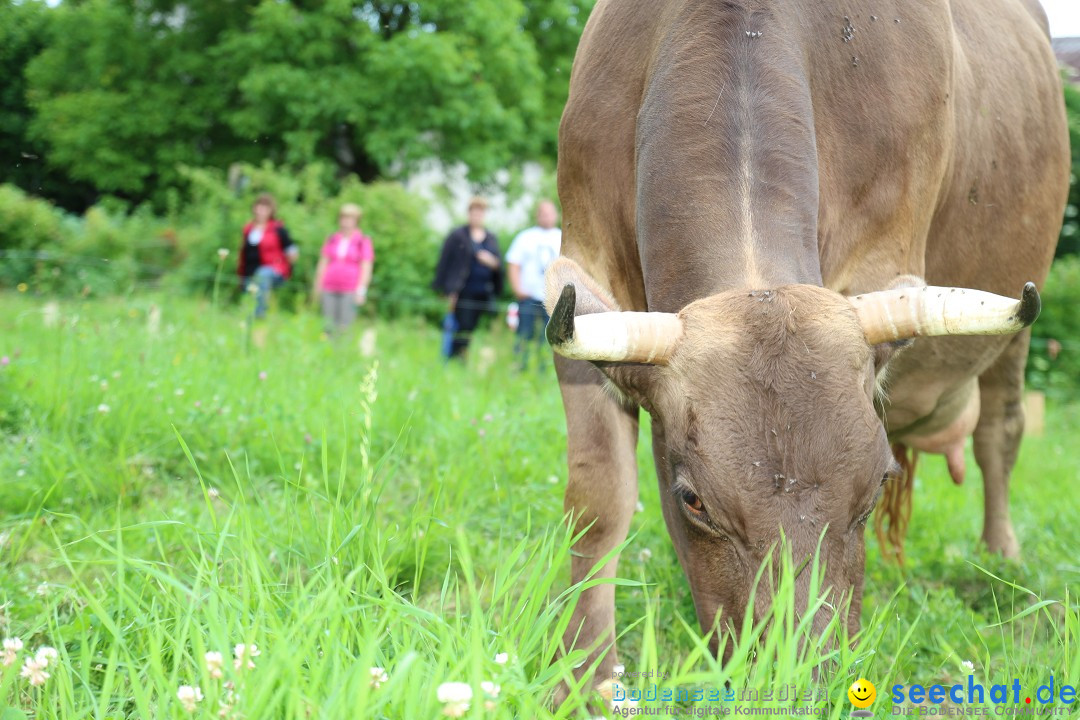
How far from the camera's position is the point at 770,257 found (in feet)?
8.96

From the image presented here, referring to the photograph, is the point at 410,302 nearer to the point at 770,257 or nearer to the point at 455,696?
the point at 770,257

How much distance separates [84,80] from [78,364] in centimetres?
2462

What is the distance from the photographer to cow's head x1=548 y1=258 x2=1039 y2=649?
7.36 ft

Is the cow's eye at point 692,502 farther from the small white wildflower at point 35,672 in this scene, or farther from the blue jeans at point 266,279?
the blue jeans at point 266,279

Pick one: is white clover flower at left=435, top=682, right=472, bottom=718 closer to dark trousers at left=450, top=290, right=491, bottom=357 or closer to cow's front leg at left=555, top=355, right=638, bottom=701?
cow's front leg at left=555, top=355, right=638, bottom=701

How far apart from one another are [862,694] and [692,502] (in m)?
0.57

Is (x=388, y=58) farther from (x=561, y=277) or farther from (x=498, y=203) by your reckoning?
(x=561, y=277)

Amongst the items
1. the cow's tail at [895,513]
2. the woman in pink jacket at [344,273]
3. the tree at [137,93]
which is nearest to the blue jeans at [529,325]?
the woman in pink jacket at [344,273]

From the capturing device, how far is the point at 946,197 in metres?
4.18

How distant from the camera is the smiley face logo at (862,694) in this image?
2.25 metres

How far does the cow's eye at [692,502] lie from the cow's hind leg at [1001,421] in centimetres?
361

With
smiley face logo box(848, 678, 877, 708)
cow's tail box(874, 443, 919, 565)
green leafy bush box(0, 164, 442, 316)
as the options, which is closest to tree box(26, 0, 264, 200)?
green leafy bush box(0, 164, 442, 316)

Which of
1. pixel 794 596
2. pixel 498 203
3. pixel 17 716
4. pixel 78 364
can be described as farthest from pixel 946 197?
pixel 498 203
